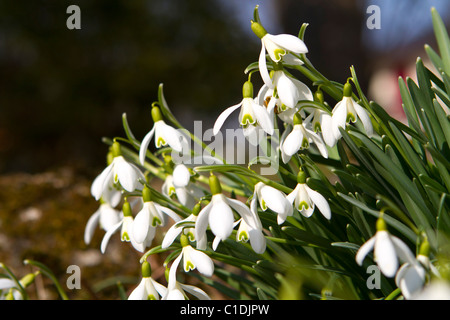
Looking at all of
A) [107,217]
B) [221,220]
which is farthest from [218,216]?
[107,217]

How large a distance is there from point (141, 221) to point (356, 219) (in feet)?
1.03

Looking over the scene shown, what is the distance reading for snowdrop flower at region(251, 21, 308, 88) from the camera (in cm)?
64

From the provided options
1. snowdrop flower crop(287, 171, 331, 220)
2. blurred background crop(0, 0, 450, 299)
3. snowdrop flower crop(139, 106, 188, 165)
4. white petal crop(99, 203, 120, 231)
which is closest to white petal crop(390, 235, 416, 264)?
snowdrop flower crop(287, 171, 331, 220)

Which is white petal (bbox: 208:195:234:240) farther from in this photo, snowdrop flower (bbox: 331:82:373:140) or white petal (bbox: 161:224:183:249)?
snowdrop flower (bbox: 331:82:373:140)

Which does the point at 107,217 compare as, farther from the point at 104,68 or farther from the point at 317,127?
the point at 104,68

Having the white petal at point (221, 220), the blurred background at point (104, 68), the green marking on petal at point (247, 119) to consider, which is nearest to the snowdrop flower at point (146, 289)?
the white petal at point (221, 220)

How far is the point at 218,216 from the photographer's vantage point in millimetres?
606

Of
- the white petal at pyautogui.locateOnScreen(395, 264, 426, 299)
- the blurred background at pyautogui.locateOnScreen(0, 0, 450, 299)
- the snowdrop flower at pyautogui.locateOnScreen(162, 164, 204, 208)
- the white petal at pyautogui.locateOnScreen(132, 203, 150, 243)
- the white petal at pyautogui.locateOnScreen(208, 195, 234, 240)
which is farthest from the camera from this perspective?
the blurred background at pyautogui.locateOnScreen(0, 0, 450, 299)

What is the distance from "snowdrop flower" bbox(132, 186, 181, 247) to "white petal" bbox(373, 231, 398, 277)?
348 mm

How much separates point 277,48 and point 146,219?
1.03 ft

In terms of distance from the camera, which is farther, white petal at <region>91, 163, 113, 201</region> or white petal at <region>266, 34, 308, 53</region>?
white petal at <region>91, 163, 113, 201</region>

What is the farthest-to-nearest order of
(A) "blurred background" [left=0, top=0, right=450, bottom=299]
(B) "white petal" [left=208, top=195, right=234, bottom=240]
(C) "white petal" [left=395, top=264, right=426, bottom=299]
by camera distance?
(A) "blurred background" [left=0, top=0, right=450, bottom=299] → (B) "white petal" [left=208, top=195, right=234, bottom=240] → (C) "white petal" [left=395, top=264, right=426, bottom=299]

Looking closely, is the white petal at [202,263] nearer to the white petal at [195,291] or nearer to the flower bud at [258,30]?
the white petal at [195,291]

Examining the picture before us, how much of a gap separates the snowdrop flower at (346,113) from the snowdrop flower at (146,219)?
292 millimetres
